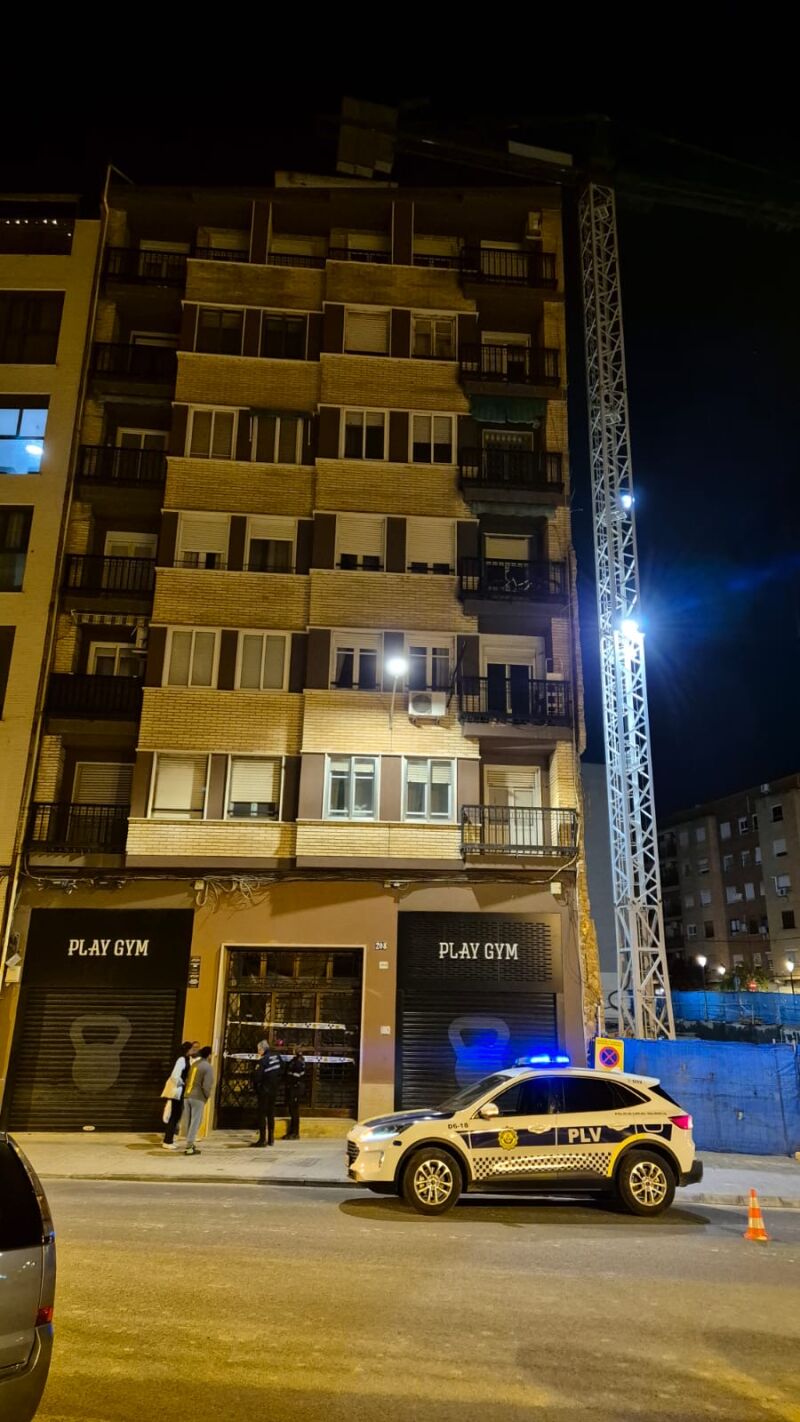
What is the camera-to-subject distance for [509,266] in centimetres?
2370

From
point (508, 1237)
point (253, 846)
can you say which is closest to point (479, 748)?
point (253, 846)

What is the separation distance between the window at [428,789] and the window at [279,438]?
8.45m

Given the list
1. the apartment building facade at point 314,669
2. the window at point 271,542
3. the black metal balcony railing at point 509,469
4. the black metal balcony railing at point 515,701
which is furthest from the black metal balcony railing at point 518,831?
the black metal balcony railing at point 509,469

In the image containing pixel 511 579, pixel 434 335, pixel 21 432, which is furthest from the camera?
pixel 434 335

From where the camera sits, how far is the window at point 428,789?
63.1ft

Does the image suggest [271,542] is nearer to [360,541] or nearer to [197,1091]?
[360,541]

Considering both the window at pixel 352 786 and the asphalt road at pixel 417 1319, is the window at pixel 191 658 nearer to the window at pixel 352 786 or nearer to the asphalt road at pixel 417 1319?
the window at pixel 352 786

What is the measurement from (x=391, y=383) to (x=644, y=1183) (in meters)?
18.4

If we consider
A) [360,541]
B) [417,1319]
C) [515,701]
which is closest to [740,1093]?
[515,701]

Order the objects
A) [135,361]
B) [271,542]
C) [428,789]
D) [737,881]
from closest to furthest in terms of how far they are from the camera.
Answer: [428,789] < [271,542] < [135,361] < [737,881]

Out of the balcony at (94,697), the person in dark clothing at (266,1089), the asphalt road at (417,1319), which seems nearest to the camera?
the asphalt road at (417,1319)

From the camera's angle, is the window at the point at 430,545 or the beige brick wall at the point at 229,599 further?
the window at the point at 430,545

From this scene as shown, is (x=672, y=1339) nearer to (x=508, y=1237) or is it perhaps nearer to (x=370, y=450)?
(x=508, y=1237)

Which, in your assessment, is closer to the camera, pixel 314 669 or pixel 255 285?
pixel 314 669
